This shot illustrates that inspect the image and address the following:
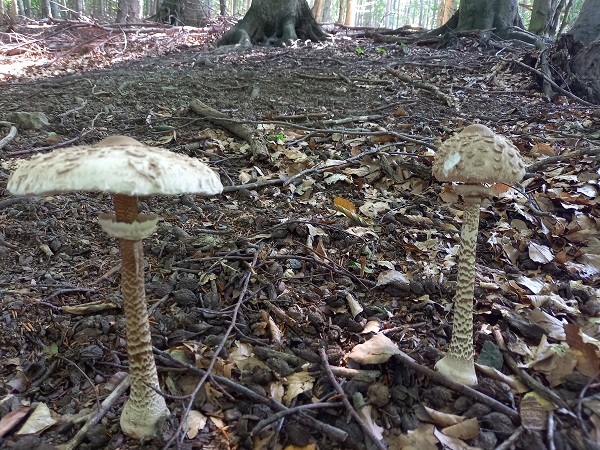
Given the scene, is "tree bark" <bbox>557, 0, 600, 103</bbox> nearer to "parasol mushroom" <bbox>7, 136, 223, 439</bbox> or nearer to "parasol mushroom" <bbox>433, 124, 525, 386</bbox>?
"parasol mushroom" <bbox>433, 124, 525, 386</bbox>

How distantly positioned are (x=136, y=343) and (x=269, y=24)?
1102 cm

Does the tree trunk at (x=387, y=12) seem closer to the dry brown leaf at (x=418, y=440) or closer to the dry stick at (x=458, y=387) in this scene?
the dry stick at (x=458, y=387)

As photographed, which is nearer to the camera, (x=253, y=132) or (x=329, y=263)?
(x=329, y=263)

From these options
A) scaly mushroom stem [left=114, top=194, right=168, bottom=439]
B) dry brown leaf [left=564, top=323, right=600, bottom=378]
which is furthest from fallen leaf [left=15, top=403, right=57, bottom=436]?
dry brown leaf [left=564, top=323, right=600, bottom=378]

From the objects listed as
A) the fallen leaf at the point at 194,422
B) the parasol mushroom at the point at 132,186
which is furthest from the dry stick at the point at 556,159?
the fallen leaf at the point at 194,422

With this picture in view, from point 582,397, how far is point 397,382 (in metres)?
0.85

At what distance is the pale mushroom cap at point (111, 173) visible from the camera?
140 centimetres

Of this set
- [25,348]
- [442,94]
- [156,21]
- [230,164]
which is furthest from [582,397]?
[156,21]

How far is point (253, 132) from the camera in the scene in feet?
17.0

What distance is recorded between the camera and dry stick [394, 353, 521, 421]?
6.63 feet

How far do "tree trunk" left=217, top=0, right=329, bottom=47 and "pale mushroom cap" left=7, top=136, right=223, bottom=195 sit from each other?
10.1 m

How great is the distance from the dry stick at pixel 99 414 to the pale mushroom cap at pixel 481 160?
2.00m

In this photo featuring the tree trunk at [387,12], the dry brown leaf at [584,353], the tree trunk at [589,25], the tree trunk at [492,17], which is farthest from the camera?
the tree trunk at [387,12]

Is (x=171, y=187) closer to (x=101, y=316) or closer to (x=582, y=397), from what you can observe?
(x=101, y=316)
